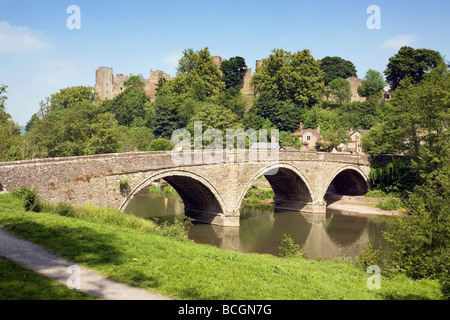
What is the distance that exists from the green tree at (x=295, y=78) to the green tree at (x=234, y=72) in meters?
12.4

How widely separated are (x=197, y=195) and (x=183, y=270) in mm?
20800

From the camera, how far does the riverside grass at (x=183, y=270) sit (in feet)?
28.9

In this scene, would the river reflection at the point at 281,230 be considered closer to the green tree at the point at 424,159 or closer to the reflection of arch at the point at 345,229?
the reflection of arch at the point at 345,229

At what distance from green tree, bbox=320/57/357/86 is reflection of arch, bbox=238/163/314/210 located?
166 feet

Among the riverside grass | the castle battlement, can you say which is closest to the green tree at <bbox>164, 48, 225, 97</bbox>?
the castle battlement

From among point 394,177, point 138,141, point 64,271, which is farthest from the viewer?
point 138,141

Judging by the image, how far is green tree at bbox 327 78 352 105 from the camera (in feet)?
250

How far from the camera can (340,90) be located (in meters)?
76.9

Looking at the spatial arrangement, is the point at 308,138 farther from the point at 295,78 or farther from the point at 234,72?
the point at 234,72

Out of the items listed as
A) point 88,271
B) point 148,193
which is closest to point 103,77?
point 148,193

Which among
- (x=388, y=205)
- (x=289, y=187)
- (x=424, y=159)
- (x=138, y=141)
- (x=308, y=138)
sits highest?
(x=308, y=138)

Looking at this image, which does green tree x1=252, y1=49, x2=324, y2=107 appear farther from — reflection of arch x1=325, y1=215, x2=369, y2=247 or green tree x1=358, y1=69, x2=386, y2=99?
reflection of arch x1=325, y1=215, x2=369, y2=247

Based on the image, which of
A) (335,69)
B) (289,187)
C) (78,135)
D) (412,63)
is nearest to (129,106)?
(78,135)

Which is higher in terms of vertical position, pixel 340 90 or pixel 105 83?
pixel 105 83
